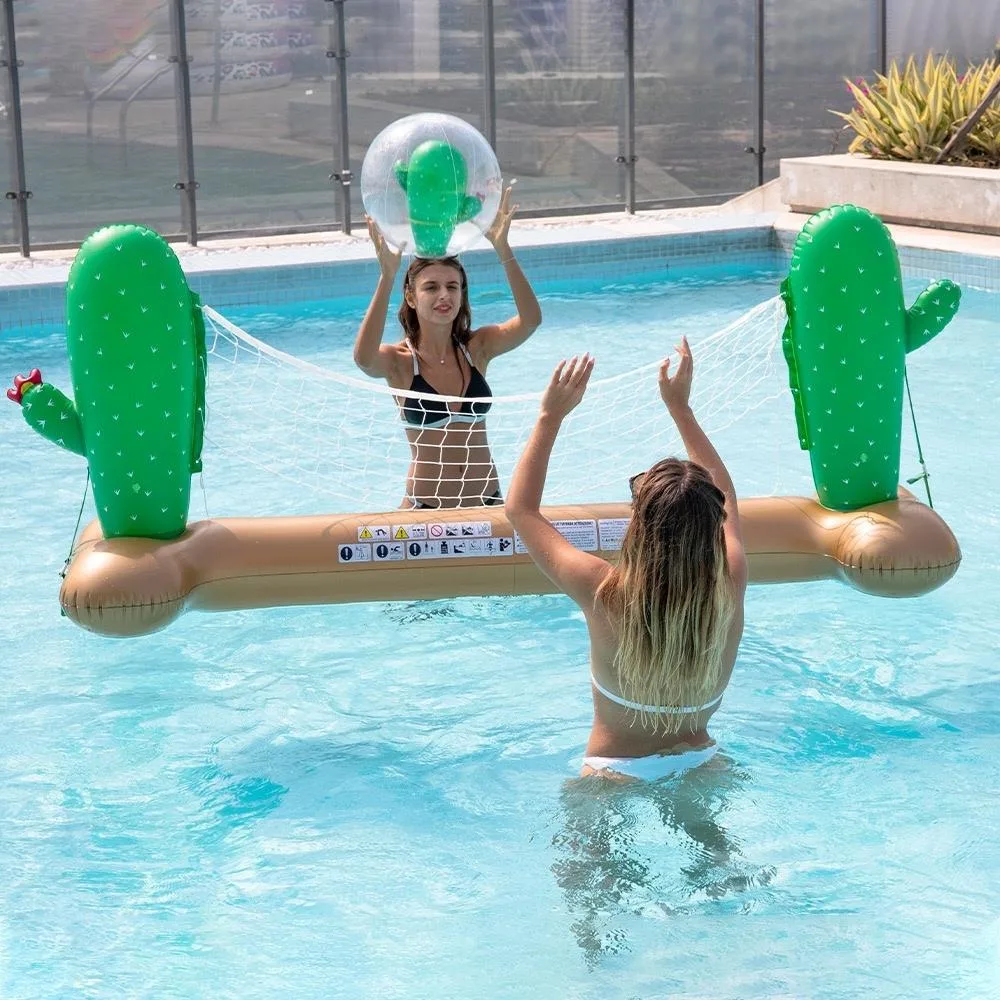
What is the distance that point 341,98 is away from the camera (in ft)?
36.9

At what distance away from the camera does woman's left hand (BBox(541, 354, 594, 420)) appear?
10.7 feet

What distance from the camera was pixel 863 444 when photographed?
459 centimetres

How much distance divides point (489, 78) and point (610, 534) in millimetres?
7939

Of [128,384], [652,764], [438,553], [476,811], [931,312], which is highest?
[931,312]

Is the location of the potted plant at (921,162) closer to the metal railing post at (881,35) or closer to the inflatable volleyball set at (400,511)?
the metal railing post at (881,35)

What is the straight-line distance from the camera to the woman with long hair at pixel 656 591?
3.04 m

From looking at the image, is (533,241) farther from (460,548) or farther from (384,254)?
(460,548)

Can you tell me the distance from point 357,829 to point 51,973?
2.85ft

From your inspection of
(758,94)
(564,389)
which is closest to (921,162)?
(758,94)

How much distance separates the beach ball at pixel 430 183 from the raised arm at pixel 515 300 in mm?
58

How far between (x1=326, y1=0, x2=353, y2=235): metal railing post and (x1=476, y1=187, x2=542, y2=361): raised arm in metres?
6.42

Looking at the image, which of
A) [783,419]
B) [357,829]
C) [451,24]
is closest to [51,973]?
[357,829]

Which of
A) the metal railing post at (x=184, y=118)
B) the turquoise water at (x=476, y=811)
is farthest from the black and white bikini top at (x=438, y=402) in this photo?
the metal railing post at (x=184, y=118)

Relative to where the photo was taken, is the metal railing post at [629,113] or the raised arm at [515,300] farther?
the metal railing post at [629,113]
